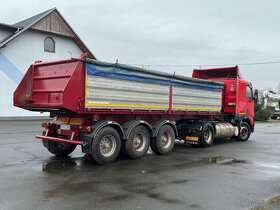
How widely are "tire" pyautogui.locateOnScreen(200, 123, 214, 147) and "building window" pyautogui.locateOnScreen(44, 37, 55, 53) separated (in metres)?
20.9

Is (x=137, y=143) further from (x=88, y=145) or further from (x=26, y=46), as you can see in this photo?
(x=26, y=46)

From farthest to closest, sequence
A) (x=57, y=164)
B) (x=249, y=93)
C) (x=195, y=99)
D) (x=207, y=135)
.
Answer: (x=249, y=93) < (x=207, y=135) < (x=195, y=99) < (x=57, y=164)

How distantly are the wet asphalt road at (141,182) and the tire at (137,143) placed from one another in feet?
1.06

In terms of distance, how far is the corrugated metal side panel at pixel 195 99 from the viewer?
10.6 metres

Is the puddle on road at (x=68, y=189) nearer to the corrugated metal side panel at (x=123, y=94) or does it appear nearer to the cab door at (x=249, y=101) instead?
the corrugated metal side panel at (x=123, y=94)

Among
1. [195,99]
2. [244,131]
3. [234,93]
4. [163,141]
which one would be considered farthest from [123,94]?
[244,131]

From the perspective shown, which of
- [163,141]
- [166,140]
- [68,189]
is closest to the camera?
[68,189]

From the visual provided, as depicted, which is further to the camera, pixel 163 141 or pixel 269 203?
pixel 163 141

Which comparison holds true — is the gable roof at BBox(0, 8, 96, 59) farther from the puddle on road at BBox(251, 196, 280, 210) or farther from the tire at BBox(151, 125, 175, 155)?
the puddle on road at BBox(251, 196, 280, 210)

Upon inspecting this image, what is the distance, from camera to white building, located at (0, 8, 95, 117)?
84.8ft

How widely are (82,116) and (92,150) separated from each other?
103cm

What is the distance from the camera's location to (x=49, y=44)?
28906 millimetres

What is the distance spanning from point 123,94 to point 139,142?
1.70 meters

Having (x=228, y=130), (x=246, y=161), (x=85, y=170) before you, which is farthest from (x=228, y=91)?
(x=85, y=170)
